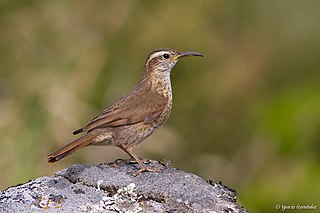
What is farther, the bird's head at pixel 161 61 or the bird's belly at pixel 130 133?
the bird's head at pixel 161 61

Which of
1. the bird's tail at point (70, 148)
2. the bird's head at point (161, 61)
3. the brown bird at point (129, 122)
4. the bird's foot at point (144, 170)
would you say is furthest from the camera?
the bird's head at point (161, 61)

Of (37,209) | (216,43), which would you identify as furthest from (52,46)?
(37,209)

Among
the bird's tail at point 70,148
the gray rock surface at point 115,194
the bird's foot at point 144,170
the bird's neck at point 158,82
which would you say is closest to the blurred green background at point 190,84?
the bird's neck at point 158,82

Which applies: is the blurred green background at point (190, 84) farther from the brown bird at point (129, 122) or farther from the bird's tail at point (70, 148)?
the bird's tail at point (70, 148)

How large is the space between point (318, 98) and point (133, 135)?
333 centimetres

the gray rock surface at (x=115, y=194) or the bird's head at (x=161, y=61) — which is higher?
the bird's head at (x=161, y=61)

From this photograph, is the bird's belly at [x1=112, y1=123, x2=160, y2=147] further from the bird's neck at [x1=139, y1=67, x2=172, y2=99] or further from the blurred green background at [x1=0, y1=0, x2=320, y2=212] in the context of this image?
the blurred green background at [x1=0, y1=0, x2=320, y2=212]

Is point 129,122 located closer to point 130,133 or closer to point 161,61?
point 130,133

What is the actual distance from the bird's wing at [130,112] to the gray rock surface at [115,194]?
0.88m

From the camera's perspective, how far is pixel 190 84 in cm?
996

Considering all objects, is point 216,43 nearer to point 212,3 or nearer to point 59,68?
point 212,3

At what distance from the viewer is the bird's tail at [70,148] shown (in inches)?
255

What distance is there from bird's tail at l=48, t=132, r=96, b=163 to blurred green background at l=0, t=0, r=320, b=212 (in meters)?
1.88

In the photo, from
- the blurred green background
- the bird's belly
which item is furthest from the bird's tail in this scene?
the blurred green background
